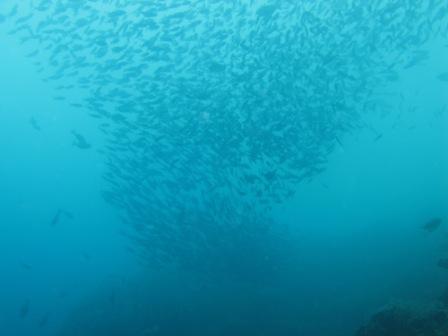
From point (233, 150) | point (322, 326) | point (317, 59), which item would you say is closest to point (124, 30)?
point (233, 150)

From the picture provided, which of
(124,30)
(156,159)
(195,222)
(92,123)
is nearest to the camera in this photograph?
(124,30)

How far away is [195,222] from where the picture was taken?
18156 millimetres

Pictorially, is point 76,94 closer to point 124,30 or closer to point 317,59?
point 124,30

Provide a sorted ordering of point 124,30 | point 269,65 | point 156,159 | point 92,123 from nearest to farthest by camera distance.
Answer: point 124,30, point 269,65, point 156,159, point 92,123

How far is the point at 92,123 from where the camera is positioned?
3638 cm

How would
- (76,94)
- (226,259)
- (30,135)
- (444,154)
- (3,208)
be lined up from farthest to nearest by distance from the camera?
(444,154), (3,208), (30,135), (76,94), (226,259)

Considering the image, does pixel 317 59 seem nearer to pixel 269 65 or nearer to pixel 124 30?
pixel 269 65

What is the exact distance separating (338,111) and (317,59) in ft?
12.9

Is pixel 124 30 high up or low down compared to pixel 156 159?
up

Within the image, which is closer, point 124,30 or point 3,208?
point 124,30

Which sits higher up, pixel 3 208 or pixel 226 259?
pixel 3 208

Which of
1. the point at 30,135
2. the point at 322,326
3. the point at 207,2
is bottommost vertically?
the point at 322,326

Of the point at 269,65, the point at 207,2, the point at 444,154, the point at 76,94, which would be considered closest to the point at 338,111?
the point at 269,65

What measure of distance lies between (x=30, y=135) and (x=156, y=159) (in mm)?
28935
